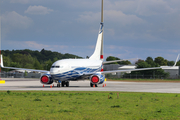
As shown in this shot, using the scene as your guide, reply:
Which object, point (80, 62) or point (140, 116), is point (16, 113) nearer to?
point (140, 116)

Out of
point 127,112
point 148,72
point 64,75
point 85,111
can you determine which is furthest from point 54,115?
point 148,72

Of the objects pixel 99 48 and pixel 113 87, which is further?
pixel 99 48

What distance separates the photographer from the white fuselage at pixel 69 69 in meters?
41.7

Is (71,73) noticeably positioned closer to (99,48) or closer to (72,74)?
(72,74)

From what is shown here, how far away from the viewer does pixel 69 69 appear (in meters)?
43.2

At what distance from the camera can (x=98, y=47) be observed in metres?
61.2

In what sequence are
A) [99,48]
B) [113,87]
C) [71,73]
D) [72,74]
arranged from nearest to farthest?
[113,87], [71,73], [72,74], [99,48]

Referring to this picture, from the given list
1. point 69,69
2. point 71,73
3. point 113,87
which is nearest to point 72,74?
point 71,73

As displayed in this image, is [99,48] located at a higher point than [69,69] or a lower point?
higher

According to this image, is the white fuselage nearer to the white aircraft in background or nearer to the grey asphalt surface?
the white aircraft in background

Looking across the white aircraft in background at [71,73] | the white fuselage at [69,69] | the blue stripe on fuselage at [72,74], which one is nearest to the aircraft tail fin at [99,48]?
the white aircraft in background at [71,73]

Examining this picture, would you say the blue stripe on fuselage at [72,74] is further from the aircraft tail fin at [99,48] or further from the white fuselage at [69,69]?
the aircraft tail fin at [99,48]

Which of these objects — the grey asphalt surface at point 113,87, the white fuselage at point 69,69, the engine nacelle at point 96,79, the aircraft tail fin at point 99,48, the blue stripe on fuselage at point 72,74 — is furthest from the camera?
the aircraft tail fin at point 99,48

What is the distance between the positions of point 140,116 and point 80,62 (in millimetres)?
32342
